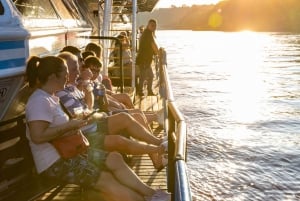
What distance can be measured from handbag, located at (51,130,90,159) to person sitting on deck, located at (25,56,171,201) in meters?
0.04

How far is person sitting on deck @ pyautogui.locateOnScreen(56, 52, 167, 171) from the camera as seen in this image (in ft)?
15.5

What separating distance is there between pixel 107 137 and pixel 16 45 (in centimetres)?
119

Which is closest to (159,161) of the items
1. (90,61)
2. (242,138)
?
(90,61)

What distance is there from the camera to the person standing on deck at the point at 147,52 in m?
11.9

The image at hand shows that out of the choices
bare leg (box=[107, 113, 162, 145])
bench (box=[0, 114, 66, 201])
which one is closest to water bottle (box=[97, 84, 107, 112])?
bare leg (box=[107, 113, 162, 145])

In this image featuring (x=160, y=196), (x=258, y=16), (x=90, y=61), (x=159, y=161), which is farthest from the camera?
(x=258, y=16)

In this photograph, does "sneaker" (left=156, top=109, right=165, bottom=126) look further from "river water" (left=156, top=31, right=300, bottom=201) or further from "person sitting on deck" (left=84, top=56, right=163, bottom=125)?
"river water" (left=156, top=31, right=300, bottom=201)

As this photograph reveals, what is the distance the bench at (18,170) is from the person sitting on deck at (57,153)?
8.4 inches

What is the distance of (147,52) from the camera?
12086 millimetres

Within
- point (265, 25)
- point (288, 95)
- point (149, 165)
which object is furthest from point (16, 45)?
point (265, 25)

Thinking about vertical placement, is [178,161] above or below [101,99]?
above

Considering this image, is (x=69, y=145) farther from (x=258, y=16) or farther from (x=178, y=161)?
(x=258, y=16)

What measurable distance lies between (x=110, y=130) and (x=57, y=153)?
1.27 m

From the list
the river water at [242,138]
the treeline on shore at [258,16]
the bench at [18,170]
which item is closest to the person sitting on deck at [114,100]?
the bench at [18,170]
